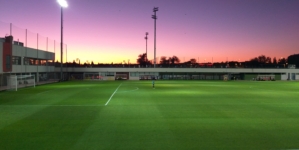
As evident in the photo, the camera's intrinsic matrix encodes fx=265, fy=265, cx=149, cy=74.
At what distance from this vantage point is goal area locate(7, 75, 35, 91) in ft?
126

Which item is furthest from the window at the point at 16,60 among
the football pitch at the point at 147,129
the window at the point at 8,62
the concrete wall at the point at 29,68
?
the football pitch at the point at 147,129

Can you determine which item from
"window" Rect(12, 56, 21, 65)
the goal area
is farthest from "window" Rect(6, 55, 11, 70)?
"window" Rect(12, 56, 21, 65)

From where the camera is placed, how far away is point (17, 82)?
4497 cm

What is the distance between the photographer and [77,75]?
82.8 m

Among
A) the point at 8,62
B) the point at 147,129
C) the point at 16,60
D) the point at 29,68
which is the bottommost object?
the point at 147,129

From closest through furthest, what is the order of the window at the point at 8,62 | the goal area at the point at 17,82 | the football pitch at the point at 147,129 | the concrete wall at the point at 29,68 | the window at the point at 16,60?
the football pitch at the point at 147,129 → the goal area at the point at 17,82 → the window at the point at 8,62 → the window at the point at 16,60 → the concrete wall at the point at 29,68

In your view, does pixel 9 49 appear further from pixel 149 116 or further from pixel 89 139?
pixel 89 139

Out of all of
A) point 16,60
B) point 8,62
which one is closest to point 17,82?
point 16,60

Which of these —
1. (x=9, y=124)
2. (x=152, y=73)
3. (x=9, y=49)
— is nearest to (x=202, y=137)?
(x=9, y=124)

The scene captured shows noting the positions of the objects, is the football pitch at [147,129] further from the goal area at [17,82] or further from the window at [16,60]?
the window at [16,60]

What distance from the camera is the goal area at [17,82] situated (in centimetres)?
3843

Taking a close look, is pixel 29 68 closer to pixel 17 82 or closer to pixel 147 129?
pixel 17 82

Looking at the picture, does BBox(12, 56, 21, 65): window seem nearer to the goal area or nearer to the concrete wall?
the concrete wall

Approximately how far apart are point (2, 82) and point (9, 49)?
5.50m
